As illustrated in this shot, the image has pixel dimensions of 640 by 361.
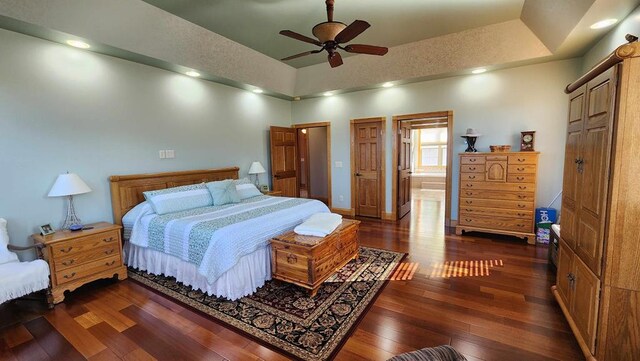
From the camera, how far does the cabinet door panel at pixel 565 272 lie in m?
2.21

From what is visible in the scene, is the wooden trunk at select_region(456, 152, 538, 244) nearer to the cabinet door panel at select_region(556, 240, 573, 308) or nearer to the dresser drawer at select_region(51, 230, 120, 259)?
the cabinet door panel at select_region(556, 240, 573, 308)

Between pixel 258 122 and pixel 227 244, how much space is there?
3500 mm

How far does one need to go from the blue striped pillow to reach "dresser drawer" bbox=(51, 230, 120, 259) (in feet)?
1.64

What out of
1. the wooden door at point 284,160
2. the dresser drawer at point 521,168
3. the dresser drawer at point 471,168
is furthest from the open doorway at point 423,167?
the wooden door at point 284,160

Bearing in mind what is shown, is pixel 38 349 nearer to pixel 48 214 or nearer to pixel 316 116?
pixel 48 214

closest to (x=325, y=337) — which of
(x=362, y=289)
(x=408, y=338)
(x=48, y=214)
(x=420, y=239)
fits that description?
(x=408, y=338)

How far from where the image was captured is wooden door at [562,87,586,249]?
83.1 inches

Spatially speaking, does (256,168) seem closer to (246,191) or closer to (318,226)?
(246,191)

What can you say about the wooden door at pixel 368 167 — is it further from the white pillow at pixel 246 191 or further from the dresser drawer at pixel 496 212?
the white pillow at pixel 246 191

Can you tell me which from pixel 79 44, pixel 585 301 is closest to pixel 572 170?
pixel 585 301

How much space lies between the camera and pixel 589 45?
3.43m

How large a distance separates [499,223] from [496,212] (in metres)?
0.17

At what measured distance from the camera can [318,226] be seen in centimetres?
295

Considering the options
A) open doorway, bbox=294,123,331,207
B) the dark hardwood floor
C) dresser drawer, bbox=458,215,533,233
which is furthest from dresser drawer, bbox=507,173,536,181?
open doorway, bbox=294,123,331,207
